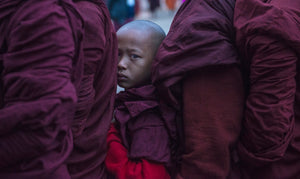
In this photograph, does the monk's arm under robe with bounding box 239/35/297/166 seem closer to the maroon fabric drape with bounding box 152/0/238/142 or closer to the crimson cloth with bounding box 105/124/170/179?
the maroon fabric drape with bounding box 152/0/238/142

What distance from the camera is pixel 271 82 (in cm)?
140

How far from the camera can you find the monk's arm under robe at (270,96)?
1383 mm

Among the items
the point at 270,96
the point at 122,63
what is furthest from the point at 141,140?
the point at 270,96

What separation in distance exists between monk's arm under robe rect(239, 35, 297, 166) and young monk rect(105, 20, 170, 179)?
42cm

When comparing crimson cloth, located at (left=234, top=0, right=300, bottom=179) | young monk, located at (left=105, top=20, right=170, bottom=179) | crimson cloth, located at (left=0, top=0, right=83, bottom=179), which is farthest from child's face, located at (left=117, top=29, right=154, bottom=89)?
crimson cloth, located at (left=0, top=0, right=83, bottom=179)

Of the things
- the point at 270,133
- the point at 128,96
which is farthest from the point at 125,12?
the point at 270,133

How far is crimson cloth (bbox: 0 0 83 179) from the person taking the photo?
3.27 feet

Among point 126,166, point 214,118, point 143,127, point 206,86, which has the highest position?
point 206,86

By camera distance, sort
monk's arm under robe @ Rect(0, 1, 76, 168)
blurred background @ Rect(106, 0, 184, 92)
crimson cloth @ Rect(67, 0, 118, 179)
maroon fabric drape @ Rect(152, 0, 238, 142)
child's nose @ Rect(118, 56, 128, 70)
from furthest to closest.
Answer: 1. blurred background @ Rect(106, 0, 184, 92)
2. child's nose @ Rect(118, 56, 128, 70)
3. maroon fabric drape @ Rect(152, 0, 238, 142)
4. crimson cloth @ Rect(67, 0, 118, 179)
5. monk's arm under robe @ Rect(0, 1, 76, 168)

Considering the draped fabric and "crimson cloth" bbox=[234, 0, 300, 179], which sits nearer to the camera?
"crimson cloth" bbox=[234, 0, 300, 179]

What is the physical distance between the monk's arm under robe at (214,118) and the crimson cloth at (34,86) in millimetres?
660

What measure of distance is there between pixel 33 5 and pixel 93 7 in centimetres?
32

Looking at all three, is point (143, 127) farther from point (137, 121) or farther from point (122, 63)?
point (122, 63)

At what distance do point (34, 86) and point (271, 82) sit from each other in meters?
0.93
